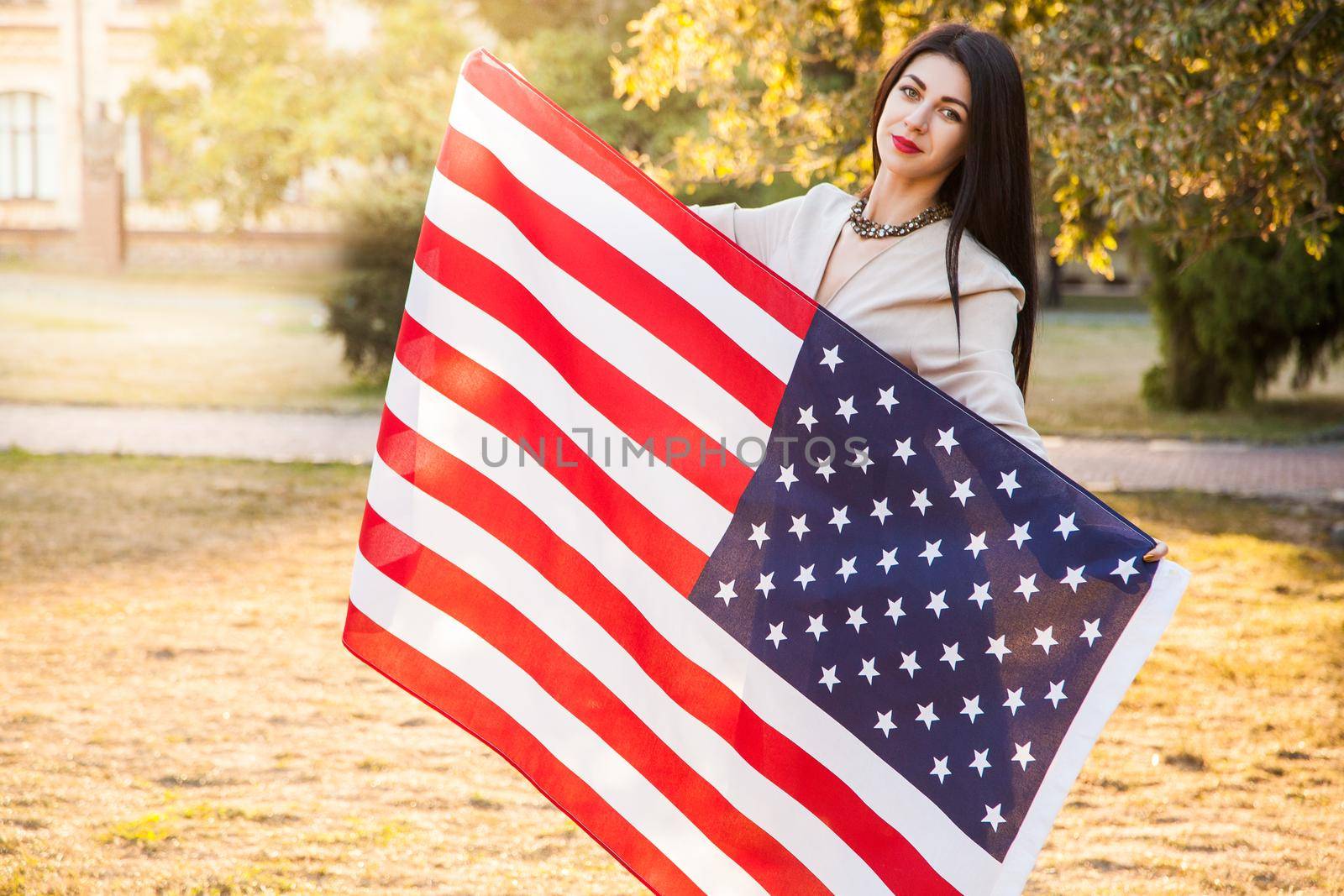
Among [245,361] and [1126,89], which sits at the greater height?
[1126,89]

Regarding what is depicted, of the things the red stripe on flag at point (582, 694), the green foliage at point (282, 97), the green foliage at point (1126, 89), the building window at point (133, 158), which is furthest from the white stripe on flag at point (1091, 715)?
the building window at point (133, 158)

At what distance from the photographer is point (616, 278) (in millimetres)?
2457

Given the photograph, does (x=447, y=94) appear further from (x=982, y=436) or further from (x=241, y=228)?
(x=982, y=436)

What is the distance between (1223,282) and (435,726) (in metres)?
11.7

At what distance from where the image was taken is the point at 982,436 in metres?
2.22

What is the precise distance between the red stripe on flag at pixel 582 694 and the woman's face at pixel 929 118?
1.12 metres

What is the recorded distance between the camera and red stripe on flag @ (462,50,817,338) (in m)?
2.35

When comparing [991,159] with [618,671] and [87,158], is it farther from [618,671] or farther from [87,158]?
[87,158]

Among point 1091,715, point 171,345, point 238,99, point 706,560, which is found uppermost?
point 706,560

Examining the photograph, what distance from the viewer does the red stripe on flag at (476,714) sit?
2449 millimetres

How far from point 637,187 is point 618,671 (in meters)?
0.92

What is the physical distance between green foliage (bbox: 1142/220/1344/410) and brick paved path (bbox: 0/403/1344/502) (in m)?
1.81

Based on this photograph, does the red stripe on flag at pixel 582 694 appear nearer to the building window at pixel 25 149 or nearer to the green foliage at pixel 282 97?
the green foliage at pixel 282 97

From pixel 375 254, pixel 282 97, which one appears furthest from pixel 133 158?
pixel 375 254
